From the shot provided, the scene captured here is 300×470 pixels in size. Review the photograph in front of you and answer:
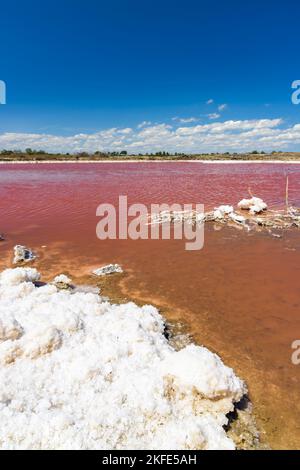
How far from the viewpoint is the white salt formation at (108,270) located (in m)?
7.44

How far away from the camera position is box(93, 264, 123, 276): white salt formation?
744 cm

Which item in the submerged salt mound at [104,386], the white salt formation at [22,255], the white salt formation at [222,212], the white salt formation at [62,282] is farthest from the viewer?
the white salt formation at [222,212]

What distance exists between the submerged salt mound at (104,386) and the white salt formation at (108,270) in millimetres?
2502

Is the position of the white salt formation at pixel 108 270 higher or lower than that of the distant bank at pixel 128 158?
lower

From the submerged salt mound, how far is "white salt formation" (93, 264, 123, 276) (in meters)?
2.50

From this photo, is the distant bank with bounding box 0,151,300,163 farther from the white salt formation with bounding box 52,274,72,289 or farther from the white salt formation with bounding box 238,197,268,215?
the white salt formation with bounding box 52,274,72,289

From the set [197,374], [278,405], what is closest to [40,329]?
[197,374]

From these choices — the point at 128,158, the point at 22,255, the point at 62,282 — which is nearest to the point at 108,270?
the point at 62,282

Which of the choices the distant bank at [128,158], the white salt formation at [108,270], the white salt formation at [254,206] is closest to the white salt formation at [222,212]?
the white salt formation at [254,206]

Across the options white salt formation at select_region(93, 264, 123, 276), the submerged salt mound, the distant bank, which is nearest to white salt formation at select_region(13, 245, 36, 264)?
white salt formation at select_region(93, 264, 123, 276)

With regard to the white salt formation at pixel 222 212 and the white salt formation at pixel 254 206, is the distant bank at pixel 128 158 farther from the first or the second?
the white salt formation at pixel 222 212

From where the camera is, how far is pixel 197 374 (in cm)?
360
